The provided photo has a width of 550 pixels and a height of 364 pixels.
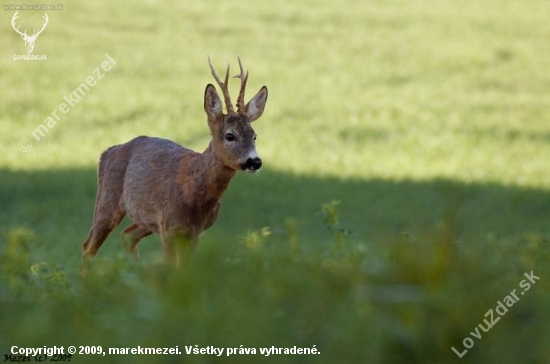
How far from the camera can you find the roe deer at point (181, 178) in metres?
9.18

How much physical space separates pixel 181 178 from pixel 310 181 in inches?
436

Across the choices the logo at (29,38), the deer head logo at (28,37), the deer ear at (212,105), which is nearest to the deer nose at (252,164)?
the deer ear at (212,105)

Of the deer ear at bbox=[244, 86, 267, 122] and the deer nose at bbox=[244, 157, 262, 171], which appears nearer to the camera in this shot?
the deer nose at bbox=[244, 157, 262, 171]

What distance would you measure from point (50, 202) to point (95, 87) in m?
9.05

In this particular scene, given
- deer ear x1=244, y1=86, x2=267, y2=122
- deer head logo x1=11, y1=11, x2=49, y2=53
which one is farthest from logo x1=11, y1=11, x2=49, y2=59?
deer ear x1=244, y1=86, x2=267, y2=122

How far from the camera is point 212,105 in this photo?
9398 mm

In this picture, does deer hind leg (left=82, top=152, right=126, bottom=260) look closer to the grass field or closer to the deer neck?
the grass field

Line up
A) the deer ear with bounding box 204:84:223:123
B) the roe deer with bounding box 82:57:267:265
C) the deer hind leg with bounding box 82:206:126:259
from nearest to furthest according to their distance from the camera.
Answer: the roe deer with bounding box 82:57:267:265 < the deer ear with bounding box 204:84:223:123 < the deer hind leg with bounding box 82:206:126:259

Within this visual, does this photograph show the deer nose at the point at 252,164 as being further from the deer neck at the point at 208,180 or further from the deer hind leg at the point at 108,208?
the deer hind leg at the point at 108,208

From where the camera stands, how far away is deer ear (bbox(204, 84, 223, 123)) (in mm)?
9312

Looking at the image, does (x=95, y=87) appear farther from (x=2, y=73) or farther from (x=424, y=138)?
(x=424, y=138)

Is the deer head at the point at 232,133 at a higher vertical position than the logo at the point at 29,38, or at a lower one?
lower

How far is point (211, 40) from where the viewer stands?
1255 inches

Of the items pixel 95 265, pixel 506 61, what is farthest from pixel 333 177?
pixel 95 265
